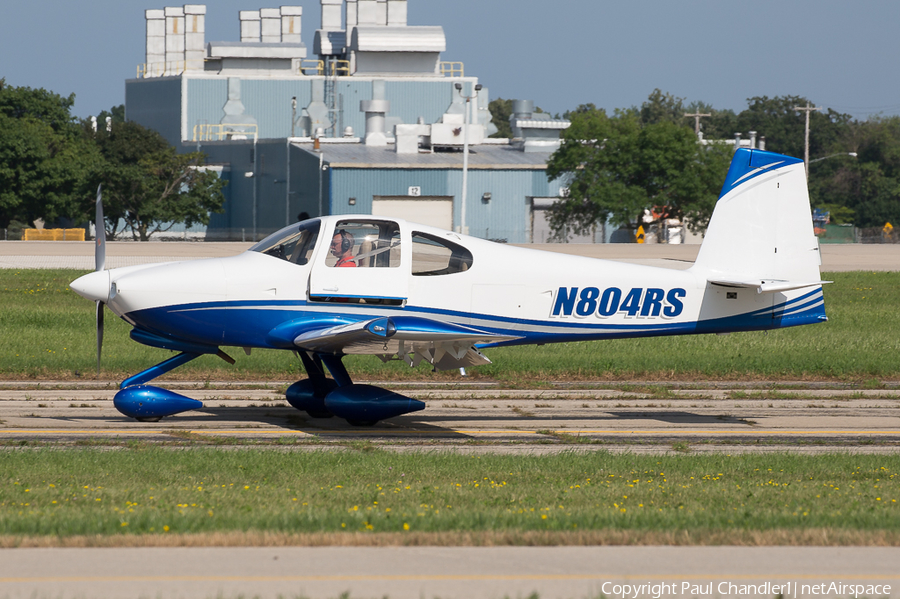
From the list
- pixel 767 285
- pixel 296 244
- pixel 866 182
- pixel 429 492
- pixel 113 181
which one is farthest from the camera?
pixel 866 182

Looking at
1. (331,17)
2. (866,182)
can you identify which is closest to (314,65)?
(331,17)

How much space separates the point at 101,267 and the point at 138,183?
188 feet

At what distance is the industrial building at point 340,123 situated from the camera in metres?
61.3

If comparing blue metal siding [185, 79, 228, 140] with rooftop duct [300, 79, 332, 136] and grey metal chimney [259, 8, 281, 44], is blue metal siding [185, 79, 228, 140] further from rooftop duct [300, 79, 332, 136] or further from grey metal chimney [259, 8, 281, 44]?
grey metal chimney [259, 8, 281, 44]

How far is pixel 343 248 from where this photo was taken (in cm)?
1202

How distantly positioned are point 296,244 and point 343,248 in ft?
1.87

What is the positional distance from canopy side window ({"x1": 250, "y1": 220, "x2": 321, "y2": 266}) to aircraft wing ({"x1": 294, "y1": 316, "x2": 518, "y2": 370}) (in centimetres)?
88

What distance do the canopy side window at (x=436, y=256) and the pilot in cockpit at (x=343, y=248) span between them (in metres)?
0.72

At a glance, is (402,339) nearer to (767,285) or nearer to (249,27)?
(767,285)

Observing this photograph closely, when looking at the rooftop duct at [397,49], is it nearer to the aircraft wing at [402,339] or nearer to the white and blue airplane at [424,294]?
the white and blue airplane at [424,294]

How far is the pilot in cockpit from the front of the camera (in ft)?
39.4

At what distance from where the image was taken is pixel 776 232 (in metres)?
13.3

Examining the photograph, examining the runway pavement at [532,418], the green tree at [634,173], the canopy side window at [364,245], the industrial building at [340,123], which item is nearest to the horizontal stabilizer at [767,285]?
the runway pavement at [532,418]

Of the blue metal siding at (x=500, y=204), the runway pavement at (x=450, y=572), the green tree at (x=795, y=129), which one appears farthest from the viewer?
the green tree at (x=795, y=129)
